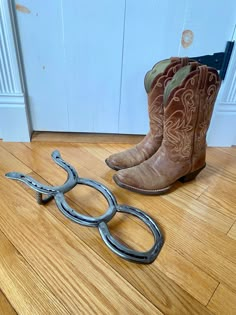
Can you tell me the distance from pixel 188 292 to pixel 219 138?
2.64 ft

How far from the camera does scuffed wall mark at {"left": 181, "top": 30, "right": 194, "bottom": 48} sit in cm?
93

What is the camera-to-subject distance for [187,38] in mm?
938

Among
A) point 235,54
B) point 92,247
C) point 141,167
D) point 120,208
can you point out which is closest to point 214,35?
point 235,54

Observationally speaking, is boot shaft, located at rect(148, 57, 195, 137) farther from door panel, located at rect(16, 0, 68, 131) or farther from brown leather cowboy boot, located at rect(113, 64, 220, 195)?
door panel, located at rect(16, 0, 68, 131)

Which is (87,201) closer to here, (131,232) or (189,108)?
(131,232)

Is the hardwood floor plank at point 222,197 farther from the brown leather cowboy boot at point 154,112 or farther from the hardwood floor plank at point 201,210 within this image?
the brown leather cowboy boot at point 154,112

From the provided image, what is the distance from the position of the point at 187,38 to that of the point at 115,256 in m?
0.86

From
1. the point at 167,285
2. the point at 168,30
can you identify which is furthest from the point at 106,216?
the point at 168,30

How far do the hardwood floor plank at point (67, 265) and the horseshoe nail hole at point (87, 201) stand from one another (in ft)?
0.30

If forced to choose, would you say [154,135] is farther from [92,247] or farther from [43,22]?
[43,22]

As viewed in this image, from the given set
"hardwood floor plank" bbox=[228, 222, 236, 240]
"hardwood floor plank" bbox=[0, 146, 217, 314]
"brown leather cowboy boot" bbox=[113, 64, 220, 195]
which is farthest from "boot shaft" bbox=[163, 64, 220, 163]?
"hardwood floor plank" bbox=[0, 146, 217, 314]

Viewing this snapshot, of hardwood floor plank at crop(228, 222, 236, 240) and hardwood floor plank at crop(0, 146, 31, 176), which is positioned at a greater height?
hardwood floor plank at crop(0, 146, 31, 176)

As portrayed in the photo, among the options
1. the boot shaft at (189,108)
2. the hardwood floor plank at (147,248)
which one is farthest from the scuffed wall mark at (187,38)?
the hardwood floor plank at (147,248)

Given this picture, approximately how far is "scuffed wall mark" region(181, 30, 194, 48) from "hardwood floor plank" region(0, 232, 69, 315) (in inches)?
38.0
